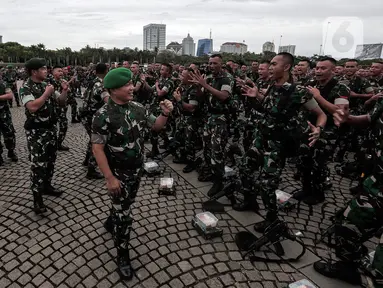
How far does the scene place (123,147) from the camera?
2828 millimetres

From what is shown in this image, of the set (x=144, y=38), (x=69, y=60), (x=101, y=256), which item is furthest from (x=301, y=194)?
(x=144, y=38)

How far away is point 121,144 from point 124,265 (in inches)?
58.1

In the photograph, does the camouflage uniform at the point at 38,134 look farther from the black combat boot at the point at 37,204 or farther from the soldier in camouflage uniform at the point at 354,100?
the soldier in camouflage uniform at the point at 354,100

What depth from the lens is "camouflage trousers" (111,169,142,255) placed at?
9.56 feet

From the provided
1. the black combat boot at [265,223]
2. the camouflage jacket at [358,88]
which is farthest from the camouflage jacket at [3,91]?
the camouflage jacket at [358,88]

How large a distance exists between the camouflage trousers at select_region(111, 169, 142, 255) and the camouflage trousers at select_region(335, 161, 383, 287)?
2391mm

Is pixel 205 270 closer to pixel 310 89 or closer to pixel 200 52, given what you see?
pixel 310 89

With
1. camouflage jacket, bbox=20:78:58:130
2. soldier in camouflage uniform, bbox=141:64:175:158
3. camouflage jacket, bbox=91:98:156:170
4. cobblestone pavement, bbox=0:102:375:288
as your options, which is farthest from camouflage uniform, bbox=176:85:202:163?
camouflage jacket, bbox=91:98:156:170

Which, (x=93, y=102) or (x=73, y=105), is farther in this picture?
(x=73, y=105)

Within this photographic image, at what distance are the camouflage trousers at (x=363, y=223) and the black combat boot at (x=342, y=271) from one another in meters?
0.13

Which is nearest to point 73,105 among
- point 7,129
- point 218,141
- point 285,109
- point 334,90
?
point 7,129

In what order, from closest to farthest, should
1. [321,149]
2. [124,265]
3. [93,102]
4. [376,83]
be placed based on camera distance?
[124,265], [321,149], [93,102], [376,83]

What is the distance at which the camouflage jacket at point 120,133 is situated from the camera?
272 cm

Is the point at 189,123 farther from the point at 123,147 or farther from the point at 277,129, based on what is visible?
the point at 123,147
